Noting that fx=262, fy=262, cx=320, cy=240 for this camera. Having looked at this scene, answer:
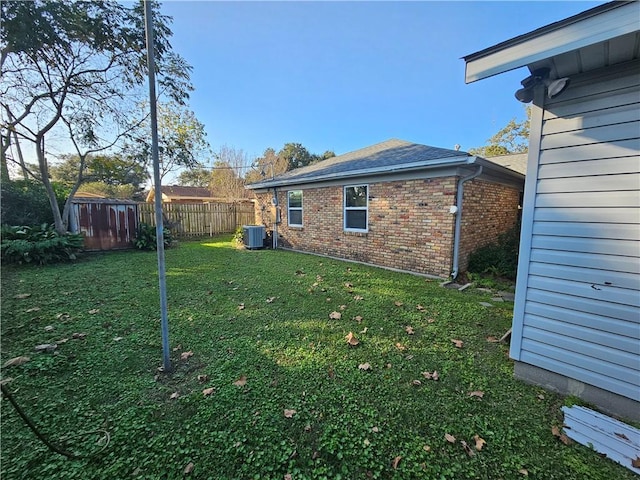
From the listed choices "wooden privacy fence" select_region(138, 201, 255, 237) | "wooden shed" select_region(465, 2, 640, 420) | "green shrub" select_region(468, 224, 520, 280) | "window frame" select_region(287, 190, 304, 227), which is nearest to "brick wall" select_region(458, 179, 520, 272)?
"green shrub" select_region(468, 224, 520, 280)

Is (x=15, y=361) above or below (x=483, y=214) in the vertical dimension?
below

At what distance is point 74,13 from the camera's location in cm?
682

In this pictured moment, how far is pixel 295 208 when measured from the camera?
10172 millimetres

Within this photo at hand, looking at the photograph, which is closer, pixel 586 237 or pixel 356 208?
pixel 586 237

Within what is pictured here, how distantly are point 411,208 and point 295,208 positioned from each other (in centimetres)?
484

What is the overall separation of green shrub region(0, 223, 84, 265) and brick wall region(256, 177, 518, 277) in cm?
712

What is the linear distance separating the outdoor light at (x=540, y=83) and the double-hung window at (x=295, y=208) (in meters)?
7.83

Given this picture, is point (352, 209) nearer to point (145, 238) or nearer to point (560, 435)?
point (560, 435)

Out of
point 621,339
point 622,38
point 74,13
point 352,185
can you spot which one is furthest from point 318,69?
point 621,339

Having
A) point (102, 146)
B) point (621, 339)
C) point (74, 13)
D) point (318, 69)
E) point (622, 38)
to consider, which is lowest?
point (621, 339)

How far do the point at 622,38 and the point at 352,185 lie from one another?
247 inches

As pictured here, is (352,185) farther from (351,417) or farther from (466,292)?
(351,417)

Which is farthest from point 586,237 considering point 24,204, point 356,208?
point 24,204

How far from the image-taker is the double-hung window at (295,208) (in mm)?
9996
